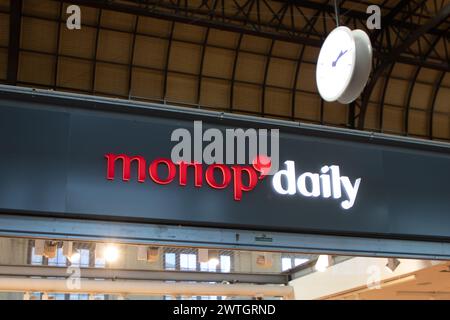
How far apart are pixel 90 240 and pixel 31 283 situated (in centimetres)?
782

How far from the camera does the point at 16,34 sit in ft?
61.8

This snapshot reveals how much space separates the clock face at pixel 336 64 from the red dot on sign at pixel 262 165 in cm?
126

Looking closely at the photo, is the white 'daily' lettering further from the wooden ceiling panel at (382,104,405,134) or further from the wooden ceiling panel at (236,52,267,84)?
the wooden ceiling panel at (382,104,405,134)

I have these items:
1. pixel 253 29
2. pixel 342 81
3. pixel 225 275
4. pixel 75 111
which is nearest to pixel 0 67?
pixel 253 29

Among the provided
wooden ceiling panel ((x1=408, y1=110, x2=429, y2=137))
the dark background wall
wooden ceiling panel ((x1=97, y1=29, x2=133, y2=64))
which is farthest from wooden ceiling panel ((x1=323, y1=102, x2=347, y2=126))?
the dark background wall

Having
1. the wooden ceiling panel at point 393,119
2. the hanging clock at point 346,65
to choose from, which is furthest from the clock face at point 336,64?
the wooden ceiling panel at point 393,119

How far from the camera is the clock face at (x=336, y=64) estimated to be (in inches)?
312

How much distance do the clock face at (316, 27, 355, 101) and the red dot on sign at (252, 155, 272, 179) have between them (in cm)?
126

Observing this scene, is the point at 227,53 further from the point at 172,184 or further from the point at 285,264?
the point at 172,184

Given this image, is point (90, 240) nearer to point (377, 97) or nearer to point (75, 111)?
point (75, 111)

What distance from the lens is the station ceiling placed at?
19.7 m

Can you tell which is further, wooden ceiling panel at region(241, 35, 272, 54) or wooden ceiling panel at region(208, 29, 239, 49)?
wooden ceiling panel at region(241, 35, 272, 54)

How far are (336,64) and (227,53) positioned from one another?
14.0 metres

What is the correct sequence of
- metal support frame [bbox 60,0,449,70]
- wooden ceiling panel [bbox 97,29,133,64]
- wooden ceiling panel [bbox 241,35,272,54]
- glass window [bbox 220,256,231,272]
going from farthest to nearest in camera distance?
1. wooden ceiling panel [bbox 241,35,272,54]
2. wooden ceiling panel [bbox 97,29,133,64]
3. metal support frame [bbox 60,0,449,70]
4. glass window [bbox 220,256,231,272]
